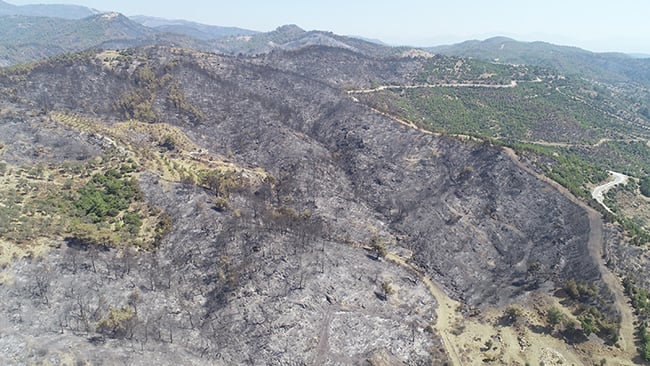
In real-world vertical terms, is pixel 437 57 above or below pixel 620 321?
above

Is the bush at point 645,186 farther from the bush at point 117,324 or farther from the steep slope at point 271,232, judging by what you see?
the bush at point 117,324

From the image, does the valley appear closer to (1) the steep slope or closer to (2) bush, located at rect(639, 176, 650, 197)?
(1) the steep slope

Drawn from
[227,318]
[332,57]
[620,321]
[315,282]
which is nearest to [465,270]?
[620,321]

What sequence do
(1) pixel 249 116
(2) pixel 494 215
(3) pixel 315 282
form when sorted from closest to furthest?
(3) pixel 315 282 < (2) pixel 494 215 < (1) pixel 249 116

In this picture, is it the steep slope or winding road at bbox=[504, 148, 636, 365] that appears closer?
winding road at bbox=[504, 148, 636, 365]

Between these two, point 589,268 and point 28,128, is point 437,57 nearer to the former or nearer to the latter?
point 589,268

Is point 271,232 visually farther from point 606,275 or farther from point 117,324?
point 606,275

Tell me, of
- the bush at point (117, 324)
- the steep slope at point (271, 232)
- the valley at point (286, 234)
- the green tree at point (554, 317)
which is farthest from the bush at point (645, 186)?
the bush at point (117, 324)

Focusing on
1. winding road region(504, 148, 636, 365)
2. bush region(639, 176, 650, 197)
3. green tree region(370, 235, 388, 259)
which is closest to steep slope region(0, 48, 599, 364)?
green tree region(370, 235, 388, 259)

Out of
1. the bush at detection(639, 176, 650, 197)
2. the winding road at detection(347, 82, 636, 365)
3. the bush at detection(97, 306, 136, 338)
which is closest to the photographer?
the bush at detection(97, 306, 136, 338)
